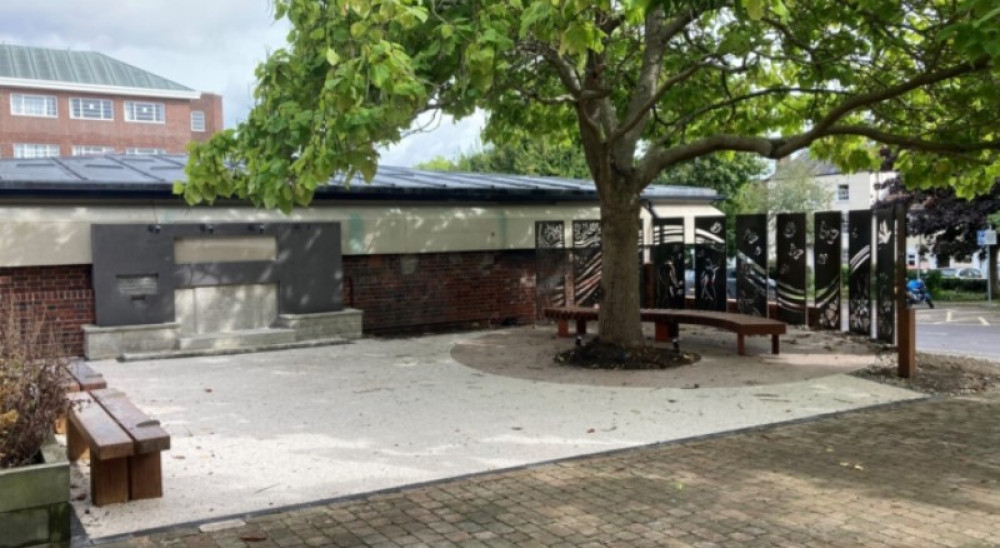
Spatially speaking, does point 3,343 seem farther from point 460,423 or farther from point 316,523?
point 460,423

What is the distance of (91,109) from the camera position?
171ft

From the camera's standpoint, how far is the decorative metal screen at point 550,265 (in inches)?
622

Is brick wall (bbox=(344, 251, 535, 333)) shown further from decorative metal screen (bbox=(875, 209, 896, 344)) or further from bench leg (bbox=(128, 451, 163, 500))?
bench leg (bbox=(128, 451, 163, 500))

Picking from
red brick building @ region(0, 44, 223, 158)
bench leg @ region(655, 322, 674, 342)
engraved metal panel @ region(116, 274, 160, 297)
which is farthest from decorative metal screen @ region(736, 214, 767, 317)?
red brick building @ region(0, 44, 223, 158)

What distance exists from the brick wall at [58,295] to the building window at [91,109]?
150 feet

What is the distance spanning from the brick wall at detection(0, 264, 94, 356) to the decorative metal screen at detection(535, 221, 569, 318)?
7.80m

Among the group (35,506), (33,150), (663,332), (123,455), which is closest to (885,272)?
(663,332)

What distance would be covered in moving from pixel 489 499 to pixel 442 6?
4687mm

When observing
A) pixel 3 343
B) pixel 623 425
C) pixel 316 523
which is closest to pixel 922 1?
pixel 623 425

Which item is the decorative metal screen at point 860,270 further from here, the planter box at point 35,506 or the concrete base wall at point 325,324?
the planter box at point 35,506

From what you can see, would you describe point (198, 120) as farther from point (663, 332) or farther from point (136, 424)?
point (136, 424)

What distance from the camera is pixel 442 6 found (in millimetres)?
7707

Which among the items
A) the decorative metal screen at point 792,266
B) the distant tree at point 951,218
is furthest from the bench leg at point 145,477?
the distant tree at point 951,218

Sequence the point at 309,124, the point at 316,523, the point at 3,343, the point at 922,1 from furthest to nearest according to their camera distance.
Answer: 1. the point at 922,1
2. the point at 309,124
3. the point at 3,343
4. the point at 316,523
